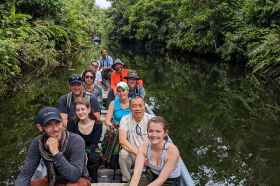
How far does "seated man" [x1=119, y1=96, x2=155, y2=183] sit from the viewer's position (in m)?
3.17

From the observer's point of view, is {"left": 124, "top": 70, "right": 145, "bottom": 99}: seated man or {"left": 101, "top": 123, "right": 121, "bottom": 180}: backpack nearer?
{"left": 101, "top": 123, "right": 121, "bottom": 180}: backpack

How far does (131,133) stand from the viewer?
10.9 ft

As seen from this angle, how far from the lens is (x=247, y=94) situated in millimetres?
9383

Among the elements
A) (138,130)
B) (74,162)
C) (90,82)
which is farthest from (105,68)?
(74,162)

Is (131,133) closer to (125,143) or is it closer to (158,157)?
(125,143)

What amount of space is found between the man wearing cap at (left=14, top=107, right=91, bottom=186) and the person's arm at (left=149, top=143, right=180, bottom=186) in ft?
2.37

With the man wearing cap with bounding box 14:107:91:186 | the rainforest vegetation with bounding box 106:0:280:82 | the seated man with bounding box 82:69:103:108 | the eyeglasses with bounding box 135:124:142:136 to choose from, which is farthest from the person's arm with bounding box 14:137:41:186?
the rainforest vegetation with bounding box 106:0:280:82

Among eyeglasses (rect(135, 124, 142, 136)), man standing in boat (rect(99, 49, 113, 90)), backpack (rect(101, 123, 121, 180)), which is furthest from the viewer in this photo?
man standing in boat (rect(99, 49, 113, 90))

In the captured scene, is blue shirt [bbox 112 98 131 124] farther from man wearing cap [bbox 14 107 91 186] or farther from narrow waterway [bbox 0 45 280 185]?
man wearing cap [bbox 14 107 91 186]

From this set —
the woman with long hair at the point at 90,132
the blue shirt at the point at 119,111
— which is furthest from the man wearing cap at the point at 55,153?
the blue shirt at the point at 119,111

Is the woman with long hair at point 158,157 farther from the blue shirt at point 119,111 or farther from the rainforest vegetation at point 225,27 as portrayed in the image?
the rainforest vegetation at point 225,27

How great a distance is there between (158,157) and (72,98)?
2.05 metres

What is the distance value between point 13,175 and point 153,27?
90.5ft

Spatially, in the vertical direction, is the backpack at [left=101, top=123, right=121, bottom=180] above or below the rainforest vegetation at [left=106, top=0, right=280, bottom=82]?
below
